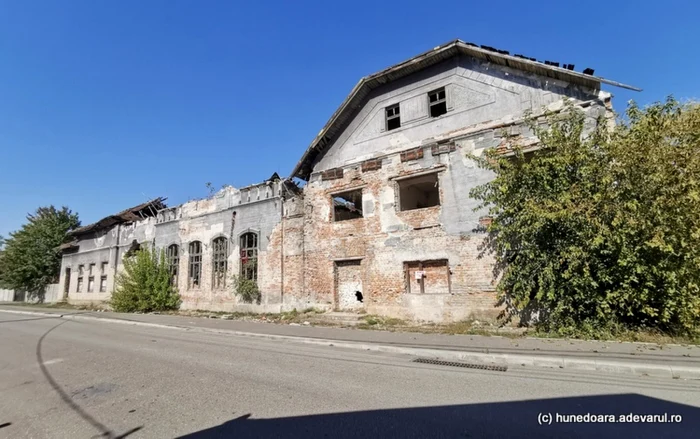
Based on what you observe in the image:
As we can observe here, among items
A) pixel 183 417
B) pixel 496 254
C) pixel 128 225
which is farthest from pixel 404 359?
pixel 128 225

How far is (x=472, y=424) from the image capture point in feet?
12.5

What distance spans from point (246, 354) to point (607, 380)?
22.4ft

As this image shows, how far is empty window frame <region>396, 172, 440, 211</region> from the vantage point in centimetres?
1324

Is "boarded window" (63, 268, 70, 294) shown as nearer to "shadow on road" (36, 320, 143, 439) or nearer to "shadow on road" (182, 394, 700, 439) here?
"shadow on road" (36, 320, 143, 439)

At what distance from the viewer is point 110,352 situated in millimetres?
8375

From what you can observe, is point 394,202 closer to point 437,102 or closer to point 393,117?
point 393,117

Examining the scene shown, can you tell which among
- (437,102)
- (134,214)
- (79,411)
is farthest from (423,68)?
(134,214)

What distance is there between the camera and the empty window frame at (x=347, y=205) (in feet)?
49.3

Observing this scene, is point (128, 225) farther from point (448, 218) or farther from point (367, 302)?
point (448, 218)

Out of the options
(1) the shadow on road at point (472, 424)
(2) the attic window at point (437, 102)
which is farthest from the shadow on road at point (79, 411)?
(2) the attic window at point (437, 102)

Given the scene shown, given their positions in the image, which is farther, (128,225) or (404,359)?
(128,225)

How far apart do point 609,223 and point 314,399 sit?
7.97 meters

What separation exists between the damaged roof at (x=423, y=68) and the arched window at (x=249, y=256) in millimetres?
3764

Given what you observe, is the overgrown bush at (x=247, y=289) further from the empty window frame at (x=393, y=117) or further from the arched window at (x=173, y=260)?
the empty window frame at (x=393, y=117)
